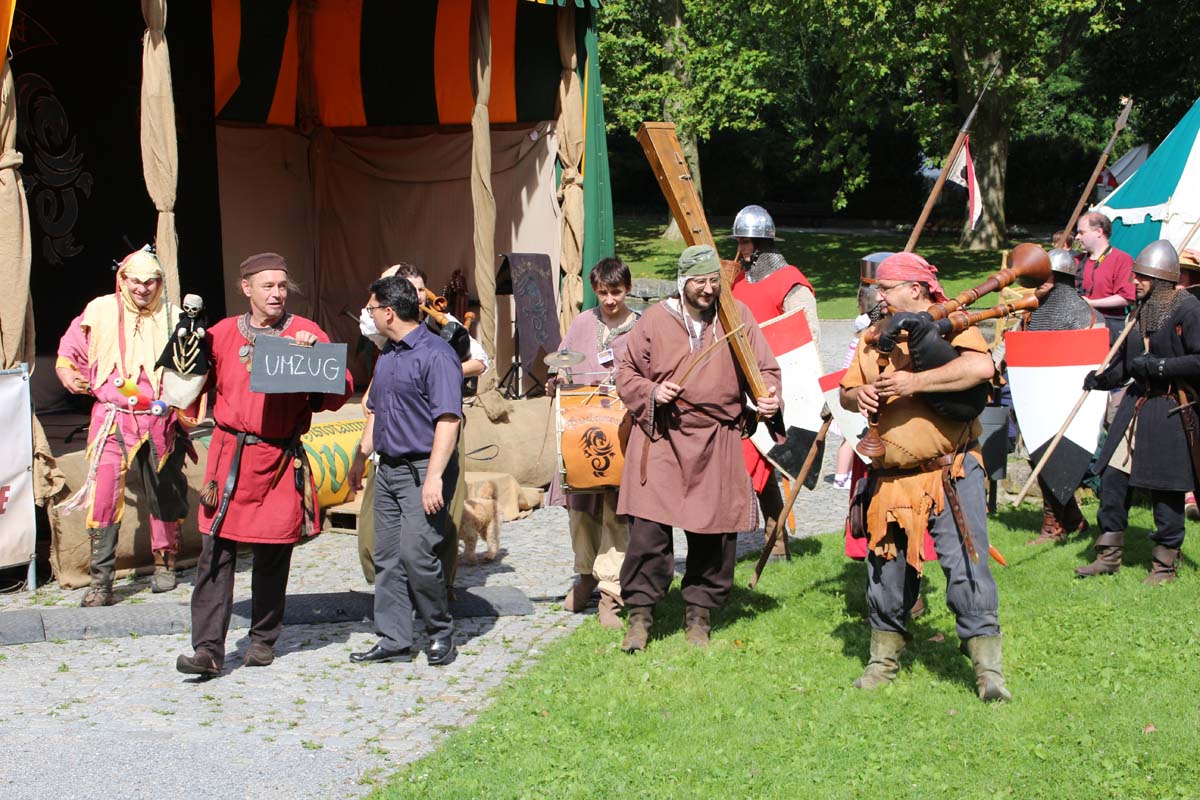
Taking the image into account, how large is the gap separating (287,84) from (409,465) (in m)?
8.75

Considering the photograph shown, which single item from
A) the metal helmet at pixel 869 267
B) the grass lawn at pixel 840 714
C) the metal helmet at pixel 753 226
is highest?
the metal helmet at pixel 753 226

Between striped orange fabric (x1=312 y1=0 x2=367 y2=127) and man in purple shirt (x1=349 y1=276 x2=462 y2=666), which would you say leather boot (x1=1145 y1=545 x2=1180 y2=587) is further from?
striped orange fabric (x1=312 y1=0 x2=367 y2=127)

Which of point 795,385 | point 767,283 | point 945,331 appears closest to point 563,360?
point 795,385

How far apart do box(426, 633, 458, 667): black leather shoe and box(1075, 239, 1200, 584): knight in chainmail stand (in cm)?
324

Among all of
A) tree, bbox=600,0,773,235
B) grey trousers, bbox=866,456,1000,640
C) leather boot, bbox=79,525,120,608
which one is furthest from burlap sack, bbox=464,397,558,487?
tree, bbox=600,0,773,235

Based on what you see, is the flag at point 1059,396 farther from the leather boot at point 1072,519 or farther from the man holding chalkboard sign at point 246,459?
the man holding chalkboard sign at point 246,459

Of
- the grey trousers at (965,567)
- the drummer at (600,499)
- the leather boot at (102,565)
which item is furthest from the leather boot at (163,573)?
the grey trousers at (965,567)

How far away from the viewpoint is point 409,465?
5.33m

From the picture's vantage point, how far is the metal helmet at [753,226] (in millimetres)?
7059

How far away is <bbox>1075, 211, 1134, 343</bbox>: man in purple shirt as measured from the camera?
27.5 ft

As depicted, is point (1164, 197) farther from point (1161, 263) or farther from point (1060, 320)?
point (1161, 263)

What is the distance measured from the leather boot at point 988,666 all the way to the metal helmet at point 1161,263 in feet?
8.17

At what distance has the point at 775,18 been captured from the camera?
22672 millimetres

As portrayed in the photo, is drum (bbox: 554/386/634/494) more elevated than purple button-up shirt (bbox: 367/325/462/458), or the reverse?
purple button-up shirt (bbox: 367/325/462/458)
